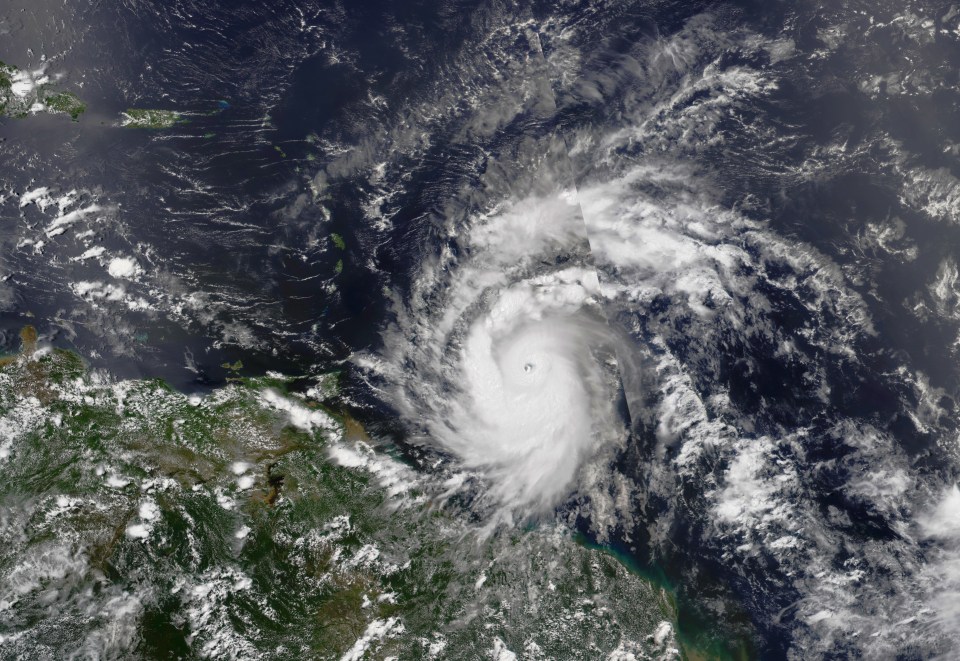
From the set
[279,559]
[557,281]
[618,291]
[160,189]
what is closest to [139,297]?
[160,189]

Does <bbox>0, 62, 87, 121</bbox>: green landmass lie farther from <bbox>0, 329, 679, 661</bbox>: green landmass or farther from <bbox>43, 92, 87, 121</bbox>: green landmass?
<bbox>0, 329, 679, 661</bbox>: green landmass

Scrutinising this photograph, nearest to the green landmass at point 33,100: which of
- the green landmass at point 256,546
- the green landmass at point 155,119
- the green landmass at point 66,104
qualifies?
the green landmass at point 66,104

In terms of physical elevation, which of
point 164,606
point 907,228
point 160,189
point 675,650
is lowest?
point 675,650

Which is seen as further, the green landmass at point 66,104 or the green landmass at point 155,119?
the green landmass at point 66,104

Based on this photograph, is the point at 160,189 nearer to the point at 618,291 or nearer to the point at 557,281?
the point at 557,281

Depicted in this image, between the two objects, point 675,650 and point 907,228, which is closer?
point 907,228

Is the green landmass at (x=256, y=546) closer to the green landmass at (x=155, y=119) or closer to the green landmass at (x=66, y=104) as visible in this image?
the green landmass at (x=66, y=104)
